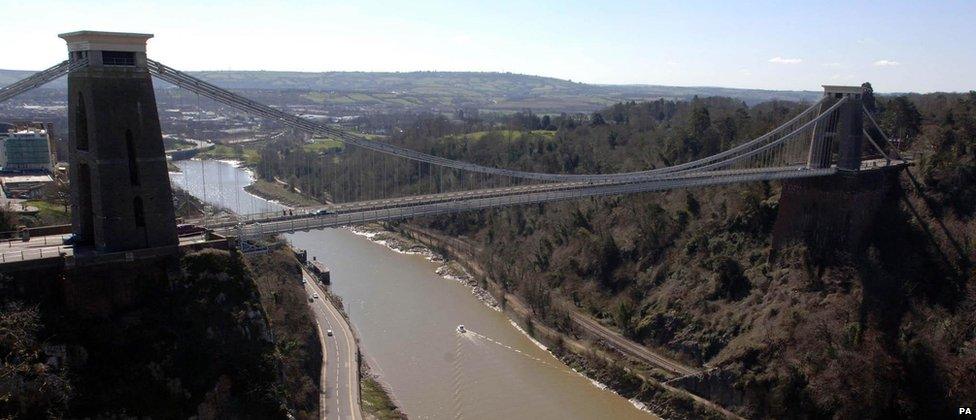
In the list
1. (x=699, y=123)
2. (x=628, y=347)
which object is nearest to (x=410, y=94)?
(x=699, y=123)

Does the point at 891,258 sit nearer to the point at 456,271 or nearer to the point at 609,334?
the point at 609,334

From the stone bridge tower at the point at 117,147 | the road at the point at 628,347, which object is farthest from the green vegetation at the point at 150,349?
the road at the point at 628,347

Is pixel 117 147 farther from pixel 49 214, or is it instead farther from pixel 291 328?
pixel 49 214

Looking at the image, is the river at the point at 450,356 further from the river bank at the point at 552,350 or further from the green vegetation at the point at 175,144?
the green vegetation at the point at 175,144

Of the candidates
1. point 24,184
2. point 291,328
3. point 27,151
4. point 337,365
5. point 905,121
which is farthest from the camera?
point 27,151

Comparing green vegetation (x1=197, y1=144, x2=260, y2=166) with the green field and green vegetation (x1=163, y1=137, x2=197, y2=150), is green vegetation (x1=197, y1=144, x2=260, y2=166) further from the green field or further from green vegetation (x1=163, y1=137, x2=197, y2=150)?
the green field
